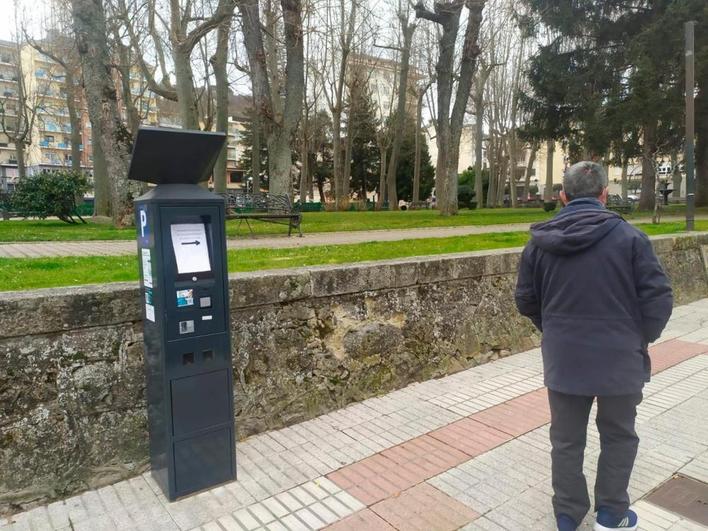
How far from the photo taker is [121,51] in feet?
78.6

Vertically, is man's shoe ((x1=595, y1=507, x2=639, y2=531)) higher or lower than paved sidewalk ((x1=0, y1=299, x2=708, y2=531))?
higher

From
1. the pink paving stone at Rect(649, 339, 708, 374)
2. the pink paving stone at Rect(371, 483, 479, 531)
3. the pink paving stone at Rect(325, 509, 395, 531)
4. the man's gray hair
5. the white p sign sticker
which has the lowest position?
the pink paving stone at Rect(649, 339, 708, 374)

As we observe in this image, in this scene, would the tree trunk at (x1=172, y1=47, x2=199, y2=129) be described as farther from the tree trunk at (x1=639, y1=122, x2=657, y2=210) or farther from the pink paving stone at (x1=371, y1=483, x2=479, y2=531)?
the tree trunk at (x1=639, y1=122, x2=657, y2=210)

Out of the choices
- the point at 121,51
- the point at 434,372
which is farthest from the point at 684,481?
the point at 121,51

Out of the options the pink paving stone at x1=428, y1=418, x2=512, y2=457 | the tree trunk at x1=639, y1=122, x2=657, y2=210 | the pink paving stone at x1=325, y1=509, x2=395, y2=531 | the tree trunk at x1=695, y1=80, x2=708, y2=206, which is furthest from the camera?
the tree trunk at x1=639, y1=122, x2=657, y2=210

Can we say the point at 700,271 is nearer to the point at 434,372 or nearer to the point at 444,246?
the point at 444,246

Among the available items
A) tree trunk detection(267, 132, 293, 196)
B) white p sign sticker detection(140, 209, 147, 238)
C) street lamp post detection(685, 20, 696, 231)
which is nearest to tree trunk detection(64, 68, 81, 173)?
tree trunk detection(267, 132, 293, 196)

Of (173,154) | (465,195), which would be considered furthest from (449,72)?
(465,195)

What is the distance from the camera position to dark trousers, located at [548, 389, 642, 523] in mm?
2553

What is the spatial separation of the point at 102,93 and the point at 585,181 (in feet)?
43.9

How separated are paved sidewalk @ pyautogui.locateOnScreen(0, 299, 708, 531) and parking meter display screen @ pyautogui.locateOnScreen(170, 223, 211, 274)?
1343mm

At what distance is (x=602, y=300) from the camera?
244 centimetres

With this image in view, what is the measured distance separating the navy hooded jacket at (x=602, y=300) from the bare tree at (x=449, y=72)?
58.7 ft

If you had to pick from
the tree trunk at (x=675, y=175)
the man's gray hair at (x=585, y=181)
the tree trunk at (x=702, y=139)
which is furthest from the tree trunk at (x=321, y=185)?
the man's gray hair at (x=585, y=181)
